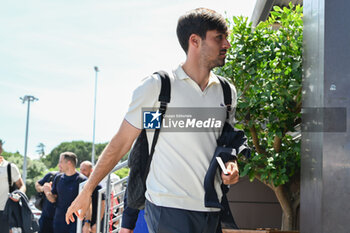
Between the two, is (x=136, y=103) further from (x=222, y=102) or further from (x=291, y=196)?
(x=291, y=196)

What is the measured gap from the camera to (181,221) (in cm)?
212

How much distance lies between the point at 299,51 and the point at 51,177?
546 centimetres

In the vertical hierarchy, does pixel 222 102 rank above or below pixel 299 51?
below

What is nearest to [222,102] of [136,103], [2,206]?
[136,103]

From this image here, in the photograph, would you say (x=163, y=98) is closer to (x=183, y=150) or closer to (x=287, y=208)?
(x=183, y=150)

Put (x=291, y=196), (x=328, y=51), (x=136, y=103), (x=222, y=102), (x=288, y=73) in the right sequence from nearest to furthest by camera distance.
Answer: (x=136, y=103), (x=222, y=102), (x=328, y=51), (x=288, y=73), (x=291, y=196)

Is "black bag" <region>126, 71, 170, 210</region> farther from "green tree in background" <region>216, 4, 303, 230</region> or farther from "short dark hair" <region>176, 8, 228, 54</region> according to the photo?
"green tree in background" <region>216, 4, 303, 230</region>

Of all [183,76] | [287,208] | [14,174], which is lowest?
[287,208]

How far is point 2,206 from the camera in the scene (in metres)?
7.36

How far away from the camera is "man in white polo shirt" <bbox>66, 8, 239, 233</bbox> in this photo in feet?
7.04

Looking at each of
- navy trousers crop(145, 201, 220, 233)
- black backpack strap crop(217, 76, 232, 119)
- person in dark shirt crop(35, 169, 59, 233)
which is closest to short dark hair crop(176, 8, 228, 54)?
black backpack strap crop(217, 76, 232, 119)

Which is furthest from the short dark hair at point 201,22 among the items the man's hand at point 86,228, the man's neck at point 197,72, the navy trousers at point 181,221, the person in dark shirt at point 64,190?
the person in dark shirt at point 64,190

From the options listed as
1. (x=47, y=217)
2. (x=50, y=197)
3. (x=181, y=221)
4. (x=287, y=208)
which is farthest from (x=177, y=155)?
(x=47, y=217)

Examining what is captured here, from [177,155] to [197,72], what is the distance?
450 mm
